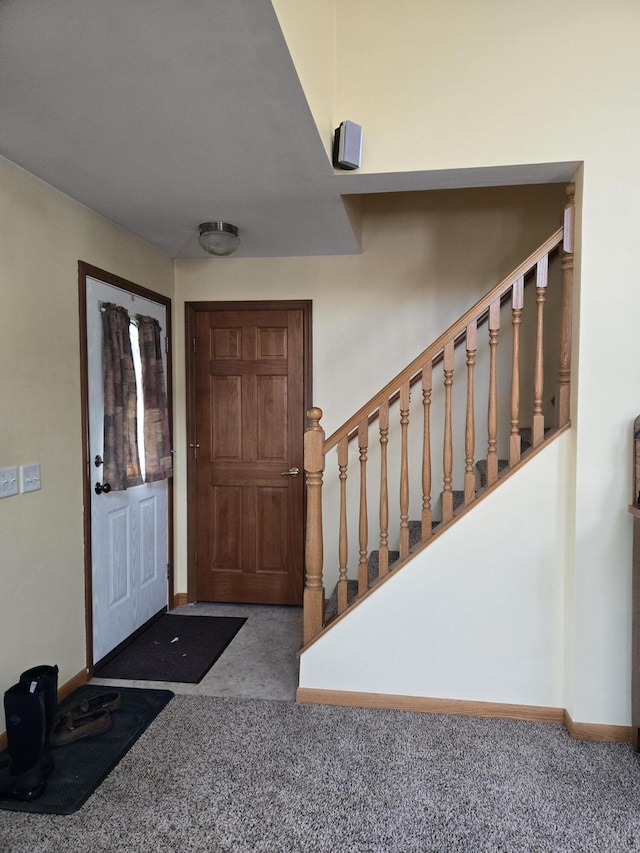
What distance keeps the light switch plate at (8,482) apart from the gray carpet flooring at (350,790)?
3.67 feet

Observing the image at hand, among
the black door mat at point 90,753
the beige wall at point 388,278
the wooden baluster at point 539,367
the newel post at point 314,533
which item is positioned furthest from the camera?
the beige wall at point 388,278

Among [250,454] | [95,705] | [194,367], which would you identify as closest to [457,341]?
[250,454]

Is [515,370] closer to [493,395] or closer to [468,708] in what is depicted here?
[493,395]

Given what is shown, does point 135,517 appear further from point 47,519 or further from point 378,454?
point 378,454

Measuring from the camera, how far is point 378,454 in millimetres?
3611

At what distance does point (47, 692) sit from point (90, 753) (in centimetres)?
32

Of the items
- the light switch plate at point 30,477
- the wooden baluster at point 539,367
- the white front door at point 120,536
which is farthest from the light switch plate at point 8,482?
the wooden baluster at point 539,367

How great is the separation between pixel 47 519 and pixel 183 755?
115 cm

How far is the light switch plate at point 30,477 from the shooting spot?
2.32 m

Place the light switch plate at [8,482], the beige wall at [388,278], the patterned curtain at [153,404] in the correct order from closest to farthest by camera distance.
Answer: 1. the light switch plate at [8,482]
2. the patterned curtain at [153,404]
3. the beige wall at [388,278]

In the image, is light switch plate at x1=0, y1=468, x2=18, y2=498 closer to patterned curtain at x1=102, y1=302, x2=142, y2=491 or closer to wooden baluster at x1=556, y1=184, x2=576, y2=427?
patterned curtain at x1=102, y1=302, x2=142, y2=491

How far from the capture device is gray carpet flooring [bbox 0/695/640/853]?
1.76 meters

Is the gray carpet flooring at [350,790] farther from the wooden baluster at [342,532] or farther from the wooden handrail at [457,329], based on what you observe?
the wooden handrail at [457,329]

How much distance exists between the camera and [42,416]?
2.46m
